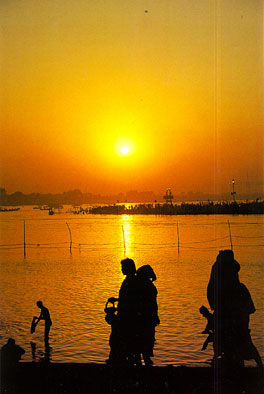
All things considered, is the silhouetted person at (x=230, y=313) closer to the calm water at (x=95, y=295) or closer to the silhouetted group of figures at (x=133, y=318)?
the silhouetted group of figures at (x=133, y=318)

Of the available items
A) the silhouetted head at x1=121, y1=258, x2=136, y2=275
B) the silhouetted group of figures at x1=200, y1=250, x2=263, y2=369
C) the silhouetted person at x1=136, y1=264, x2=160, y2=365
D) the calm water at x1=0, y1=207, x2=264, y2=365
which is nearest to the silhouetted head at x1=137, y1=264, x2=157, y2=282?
the silhouetted person at x1=136, y1=264, x2=160, y2=365

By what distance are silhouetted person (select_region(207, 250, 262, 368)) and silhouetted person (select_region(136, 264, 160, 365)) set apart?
0.77 meters

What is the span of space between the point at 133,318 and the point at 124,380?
0.96 m

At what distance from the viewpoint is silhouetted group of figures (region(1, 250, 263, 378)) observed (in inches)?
265

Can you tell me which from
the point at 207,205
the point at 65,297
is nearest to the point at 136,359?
the point at 65,297

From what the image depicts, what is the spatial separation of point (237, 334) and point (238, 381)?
2.42 feet

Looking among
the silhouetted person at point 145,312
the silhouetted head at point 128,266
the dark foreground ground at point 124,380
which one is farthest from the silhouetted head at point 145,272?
the dark foreground ground at point 124,380

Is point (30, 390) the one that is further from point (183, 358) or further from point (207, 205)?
point (207, 205)

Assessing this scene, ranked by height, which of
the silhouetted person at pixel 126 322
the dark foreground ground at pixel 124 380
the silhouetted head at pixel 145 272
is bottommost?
the dark foreground ground at pixel 124 380

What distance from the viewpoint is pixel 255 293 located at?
23094 mm

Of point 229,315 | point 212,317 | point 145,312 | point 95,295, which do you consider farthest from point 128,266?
point 95,295

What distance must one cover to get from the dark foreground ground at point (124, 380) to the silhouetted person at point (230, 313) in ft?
1.34

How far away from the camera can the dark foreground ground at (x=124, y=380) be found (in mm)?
5879

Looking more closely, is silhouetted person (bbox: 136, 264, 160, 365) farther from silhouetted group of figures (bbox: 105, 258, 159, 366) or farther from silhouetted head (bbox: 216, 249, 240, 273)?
silhouetted head (bbox: 216, 249, 240, 273)
